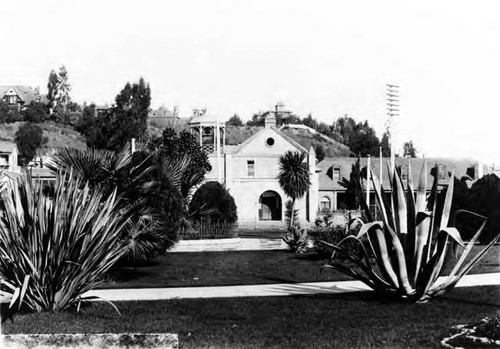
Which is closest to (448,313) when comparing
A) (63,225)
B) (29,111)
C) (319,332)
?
(319,332)

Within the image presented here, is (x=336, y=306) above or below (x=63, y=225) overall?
below

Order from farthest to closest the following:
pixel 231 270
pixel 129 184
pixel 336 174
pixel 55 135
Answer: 1. pixel 55 135
2. pixel 336 174
3. pixel 231 270
4. pixel 129 184

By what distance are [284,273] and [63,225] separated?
9263 mm

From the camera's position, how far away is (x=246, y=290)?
49.1ft

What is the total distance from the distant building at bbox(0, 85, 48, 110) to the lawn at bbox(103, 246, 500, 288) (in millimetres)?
96143

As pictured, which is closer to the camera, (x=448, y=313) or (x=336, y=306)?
(x=448, y=313)

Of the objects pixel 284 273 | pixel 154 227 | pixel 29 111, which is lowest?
pixel 284 273

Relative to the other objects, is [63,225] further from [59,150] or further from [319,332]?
[59,150]

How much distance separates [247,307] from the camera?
12.1 meters

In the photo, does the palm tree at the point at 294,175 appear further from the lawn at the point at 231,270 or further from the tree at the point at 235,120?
the tree at the point at 235,120

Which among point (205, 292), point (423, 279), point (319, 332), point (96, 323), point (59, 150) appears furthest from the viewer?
point (59, 150)

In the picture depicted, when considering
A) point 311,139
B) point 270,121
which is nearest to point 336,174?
point 270,121

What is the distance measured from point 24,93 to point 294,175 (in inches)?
3244

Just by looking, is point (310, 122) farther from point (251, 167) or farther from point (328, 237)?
point (328, 237)
